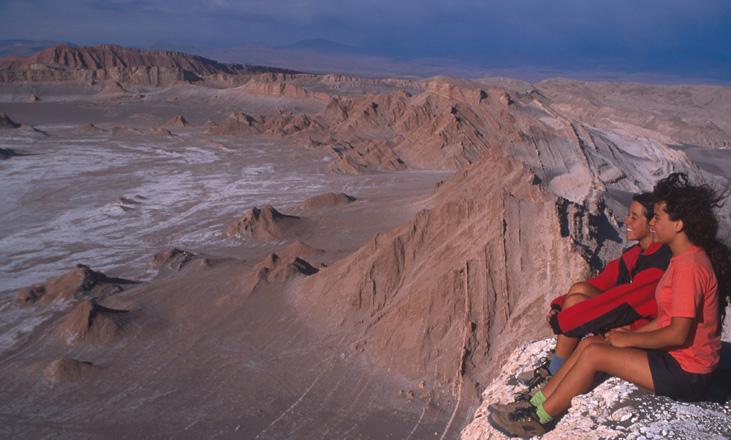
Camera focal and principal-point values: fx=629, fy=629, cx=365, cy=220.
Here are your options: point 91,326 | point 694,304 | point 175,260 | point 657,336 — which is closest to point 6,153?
point 175,260

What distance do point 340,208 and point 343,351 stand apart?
30.8 ft

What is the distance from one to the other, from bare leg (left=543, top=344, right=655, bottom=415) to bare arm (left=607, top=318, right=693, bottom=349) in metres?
0.04

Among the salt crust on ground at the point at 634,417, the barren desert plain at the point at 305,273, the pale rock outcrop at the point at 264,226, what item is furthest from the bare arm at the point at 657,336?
the pale rock outcrop at the point at 264,226

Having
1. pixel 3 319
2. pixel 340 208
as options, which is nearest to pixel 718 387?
pixel 3 319

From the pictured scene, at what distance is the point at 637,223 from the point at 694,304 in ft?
1.97

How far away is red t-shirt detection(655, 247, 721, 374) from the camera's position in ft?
8.59

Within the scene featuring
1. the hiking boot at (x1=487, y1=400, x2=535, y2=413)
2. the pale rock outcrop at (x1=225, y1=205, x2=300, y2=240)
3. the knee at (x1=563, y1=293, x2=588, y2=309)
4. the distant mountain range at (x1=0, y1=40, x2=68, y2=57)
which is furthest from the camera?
the distant mountain range at (x1=0, y1=40, x2=68, y2=57)

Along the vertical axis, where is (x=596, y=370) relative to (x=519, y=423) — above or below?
above

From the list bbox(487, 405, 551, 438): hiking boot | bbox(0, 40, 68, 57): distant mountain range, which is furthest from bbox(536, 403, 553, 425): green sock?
bbox(0, 40, 68, 57): distant mountain range

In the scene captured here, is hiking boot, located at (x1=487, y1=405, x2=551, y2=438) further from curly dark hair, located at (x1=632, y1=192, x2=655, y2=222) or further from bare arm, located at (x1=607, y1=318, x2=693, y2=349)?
curly dark hair, located at (x1=632, y1=192, x2=655, y2=222)

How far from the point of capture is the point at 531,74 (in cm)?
12519

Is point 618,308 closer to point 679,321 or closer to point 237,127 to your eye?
point 679,321

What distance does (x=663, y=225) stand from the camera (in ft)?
9.21

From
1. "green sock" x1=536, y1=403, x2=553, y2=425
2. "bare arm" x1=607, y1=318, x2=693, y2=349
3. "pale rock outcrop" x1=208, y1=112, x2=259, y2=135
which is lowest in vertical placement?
"pale rock outcrop" x1=208, y1=112, x2=259, y2=135
